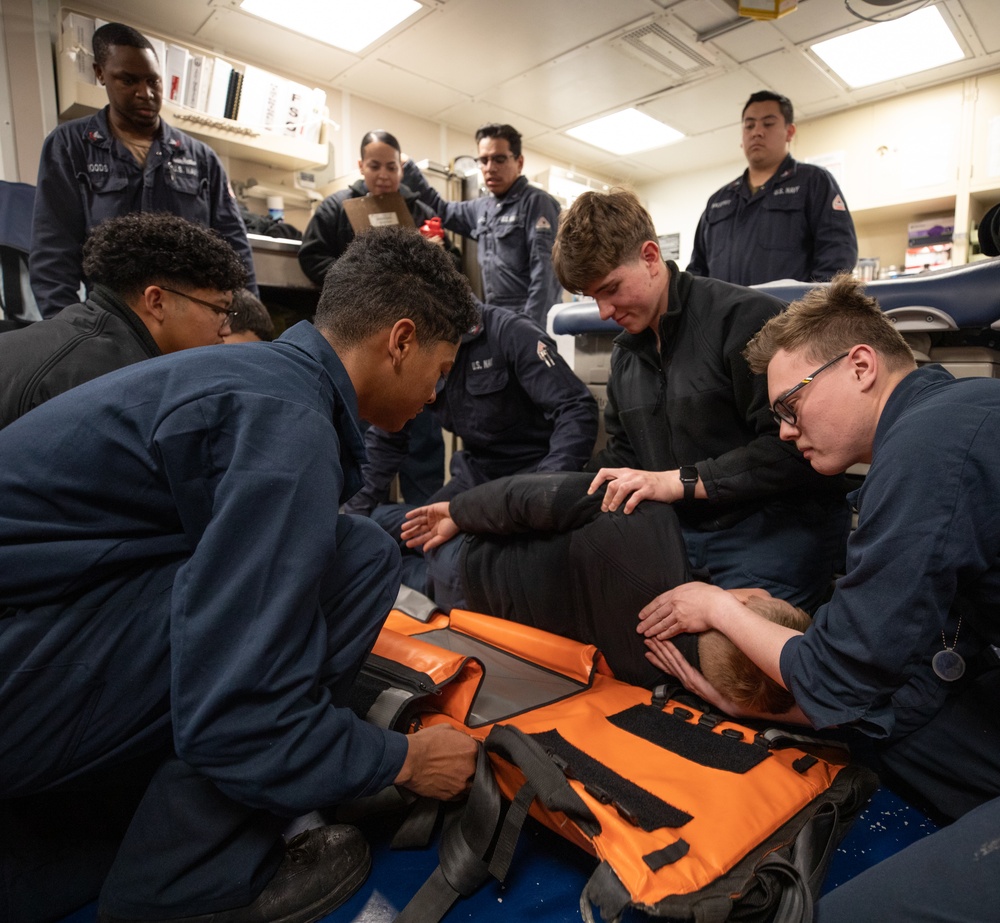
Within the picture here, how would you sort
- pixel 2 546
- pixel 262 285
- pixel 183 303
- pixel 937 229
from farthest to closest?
pixel 937 229, pixel 262 285, pixel 183 303, pixel 2 546

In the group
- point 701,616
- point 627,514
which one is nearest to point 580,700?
point 701,616

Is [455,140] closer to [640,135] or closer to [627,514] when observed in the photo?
[640,135]

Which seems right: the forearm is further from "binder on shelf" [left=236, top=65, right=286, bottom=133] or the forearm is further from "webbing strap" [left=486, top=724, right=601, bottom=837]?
"binder on shelf" [left=236, top=65, right=286, bottom=133]

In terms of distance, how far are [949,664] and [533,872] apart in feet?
2.50

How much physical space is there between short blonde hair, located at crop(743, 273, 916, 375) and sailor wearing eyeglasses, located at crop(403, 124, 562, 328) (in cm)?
209

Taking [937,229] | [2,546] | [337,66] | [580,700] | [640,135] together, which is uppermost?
[640,135]

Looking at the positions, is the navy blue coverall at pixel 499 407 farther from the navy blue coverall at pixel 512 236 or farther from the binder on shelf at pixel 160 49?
the binder on shelf at pixel 160 49

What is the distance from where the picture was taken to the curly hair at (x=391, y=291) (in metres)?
1.06

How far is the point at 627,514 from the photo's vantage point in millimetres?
1388

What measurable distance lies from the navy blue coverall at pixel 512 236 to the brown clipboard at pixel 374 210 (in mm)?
355

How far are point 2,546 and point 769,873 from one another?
1.06m

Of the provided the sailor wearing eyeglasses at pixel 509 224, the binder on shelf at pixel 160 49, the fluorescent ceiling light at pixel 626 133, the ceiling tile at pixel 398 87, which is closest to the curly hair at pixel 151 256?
the sailor wearing eyeglasses at pixel 509 224

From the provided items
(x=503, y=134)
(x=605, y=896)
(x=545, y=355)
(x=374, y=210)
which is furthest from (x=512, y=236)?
(x=605, y=896)

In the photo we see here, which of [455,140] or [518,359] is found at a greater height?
[455,140]
